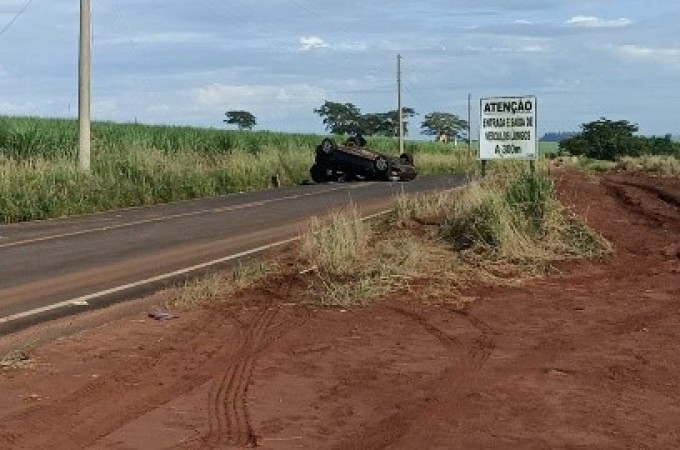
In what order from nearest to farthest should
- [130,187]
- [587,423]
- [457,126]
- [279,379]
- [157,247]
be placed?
[587,423], [279,379], [157,247], [130,187], [457,126]

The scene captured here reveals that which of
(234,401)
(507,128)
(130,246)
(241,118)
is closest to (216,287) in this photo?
(234,401)

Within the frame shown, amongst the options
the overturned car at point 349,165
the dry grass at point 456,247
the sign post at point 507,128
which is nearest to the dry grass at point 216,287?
the dry grass at point 456,247

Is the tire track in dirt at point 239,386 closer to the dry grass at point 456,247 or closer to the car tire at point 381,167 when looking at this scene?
the dry grass at point 456,247

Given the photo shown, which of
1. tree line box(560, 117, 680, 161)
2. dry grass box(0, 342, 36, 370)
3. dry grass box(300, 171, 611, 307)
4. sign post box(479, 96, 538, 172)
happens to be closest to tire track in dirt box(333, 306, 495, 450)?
dry grass box(300, 171, 611, 307)

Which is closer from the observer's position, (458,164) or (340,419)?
(340,419)

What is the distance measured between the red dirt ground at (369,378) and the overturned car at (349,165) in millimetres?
23258

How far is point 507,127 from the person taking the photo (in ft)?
59.5

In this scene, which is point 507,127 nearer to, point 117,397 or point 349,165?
point 117,397

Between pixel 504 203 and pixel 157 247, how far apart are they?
5.21 m

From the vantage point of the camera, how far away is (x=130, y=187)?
1008 inches

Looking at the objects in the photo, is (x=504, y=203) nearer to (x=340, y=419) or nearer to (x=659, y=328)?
(x=659, y=328)

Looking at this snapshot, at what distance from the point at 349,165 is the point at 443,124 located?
10453 centimetres

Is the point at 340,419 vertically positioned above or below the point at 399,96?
below

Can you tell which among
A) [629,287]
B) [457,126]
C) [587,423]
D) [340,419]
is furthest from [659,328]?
[457,126]
